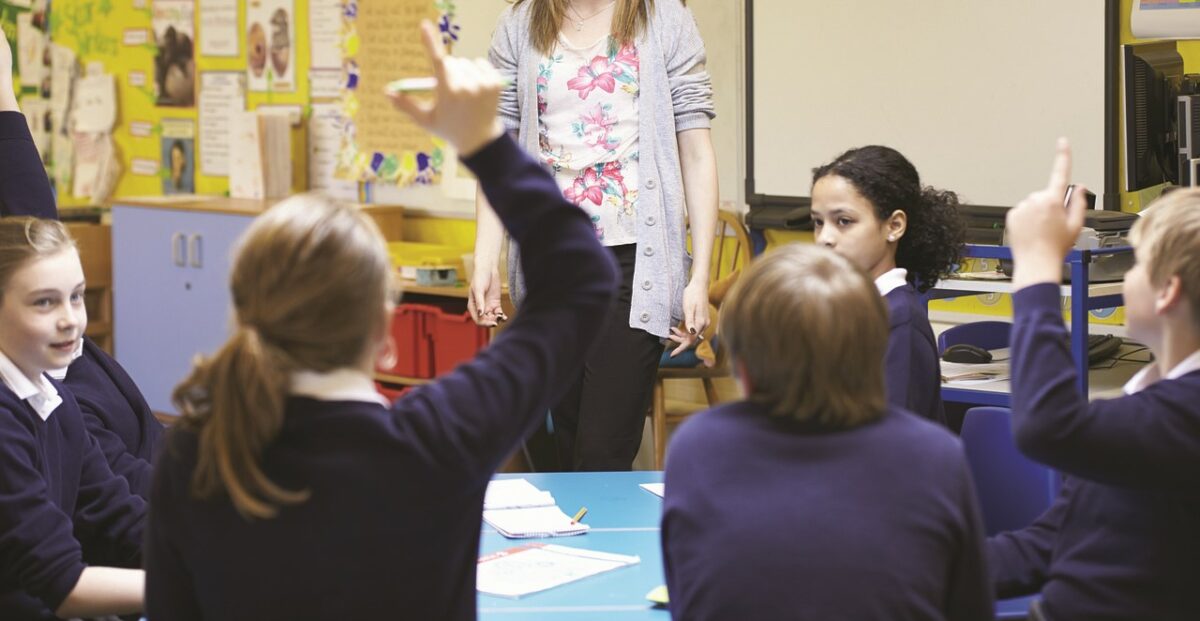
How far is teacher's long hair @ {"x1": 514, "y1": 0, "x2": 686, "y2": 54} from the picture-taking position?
2.57m

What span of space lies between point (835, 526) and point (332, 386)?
444 millimetres

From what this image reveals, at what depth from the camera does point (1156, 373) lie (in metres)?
1.49

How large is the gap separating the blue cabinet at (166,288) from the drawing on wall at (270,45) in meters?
0.70

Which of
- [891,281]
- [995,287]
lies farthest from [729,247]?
[891,281]

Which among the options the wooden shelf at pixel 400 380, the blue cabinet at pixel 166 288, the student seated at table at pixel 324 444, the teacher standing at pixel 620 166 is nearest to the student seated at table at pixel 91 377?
the teacher standing at pixel 620 166

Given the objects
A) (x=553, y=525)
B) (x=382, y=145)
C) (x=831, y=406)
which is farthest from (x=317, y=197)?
(x=382, y=145)

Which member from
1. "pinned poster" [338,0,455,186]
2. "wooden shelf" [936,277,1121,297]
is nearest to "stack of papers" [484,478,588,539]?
"wooden shelf" [936,277,1121,297]

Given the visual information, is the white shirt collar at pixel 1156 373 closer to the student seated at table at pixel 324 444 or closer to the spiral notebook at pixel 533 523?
the student seated at table at pixel 324 444

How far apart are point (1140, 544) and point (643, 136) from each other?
137 cm

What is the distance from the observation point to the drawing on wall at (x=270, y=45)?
225 inches

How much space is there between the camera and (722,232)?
4395 millimetres

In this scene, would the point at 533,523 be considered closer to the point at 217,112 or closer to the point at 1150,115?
the point at 1150,115

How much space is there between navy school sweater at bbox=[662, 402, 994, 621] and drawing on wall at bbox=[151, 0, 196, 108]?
539 centimetres

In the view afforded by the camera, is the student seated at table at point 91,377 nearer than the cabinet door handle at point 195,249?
Yes
